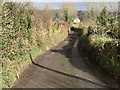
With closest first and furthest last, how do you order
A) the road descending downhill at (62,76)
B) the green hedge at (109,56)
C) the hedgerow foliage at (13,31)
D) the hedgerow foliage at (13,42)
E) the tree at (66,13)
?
the hedgerow foliage at (13,42) → the hedgerow foliage at (13,31) → the road descending downhill at (62,76) → the green hedge at (109,56) → the tree at (66,13)

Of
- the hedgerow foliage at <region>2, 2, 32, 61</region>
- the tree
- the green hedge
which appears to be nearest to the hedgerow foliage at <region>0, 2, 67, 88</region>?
the hedgerow foliage at <region>2, 2, 32, 61</region>

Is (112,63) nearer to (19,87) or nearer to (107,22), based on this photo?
(19,87)

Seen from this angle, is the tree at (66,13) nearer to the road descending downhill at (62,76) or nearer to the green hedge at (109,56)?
the road descending downhill at (62,76)

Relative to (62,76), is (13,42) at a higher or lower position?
higher

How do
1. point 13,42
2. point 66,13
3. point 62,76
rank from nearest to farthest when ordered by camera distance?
point 13,42 < point 62,76 < point 66,13

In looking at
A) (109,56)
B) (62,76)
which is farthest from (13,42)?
(109,56)

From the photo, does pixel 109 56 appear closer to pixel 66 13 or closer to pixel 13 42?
pixel 13 42

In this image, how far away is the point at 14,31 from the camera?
32.6 ft

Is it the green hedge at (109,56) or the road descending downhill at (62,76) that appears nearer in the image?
the road descending downhill at (62,76)

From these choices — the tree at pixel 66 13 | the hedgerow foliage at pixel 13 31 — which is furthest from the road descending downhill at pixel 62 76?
the tree at pixel 66 13

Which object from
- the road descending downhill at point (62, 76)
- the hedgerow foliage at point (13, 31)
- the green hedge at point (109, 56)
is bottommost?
the road descending downhill at point (62, 76)

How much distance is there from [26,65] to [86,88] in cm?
462

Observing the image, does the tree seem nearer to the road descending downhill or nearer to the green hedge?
the road descending downhill

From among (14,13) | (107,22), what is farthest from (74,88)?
(107,22)
